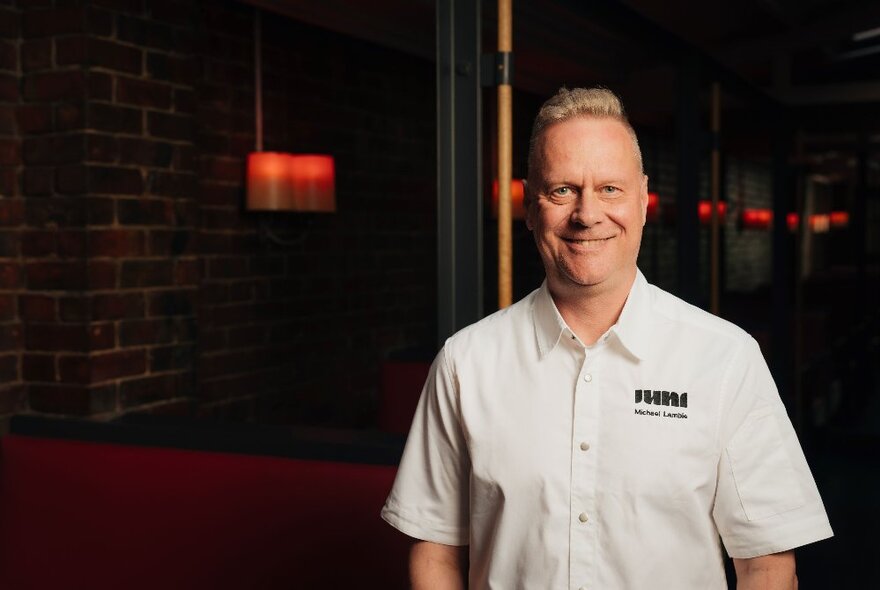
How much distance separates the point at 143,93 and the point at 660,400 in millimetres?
2000

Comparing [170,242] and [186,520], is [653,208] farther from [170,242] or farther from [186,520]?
[186,520]

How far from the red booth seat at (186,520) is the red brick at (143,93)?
3.09ft

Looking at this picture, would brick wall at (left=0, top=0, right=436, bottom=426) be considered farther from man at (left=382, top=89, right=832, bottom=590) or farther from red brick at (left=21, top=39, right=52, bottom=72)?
man at (left=382, top=89, right=832, bottom=590)

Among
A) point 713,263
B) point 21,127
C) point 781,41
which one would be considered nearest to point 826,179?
point 781,41

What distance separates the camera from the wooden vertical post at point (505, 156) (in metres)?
2.19

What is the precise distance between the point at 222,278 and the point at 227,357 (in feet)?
1.01

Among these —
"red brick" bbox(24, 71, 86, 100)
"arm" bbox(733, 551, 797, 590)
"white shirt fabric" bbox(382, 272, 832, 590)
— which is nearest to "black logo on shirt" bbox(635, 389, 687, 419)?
"white shirt fabric" bbox(382, 272, 832, 590)

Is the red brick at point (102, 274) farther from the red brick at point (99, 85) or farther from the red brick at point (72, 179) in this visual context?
the red brick at point (99, 85)

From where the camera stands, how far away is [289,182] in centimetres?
389

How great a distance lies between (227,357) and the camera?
151 inches

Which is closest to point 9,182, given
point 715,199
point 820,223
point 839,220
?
point 715,199

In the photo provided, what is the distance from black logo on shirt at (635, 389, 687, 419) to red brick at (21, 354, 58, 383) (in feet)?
6.39

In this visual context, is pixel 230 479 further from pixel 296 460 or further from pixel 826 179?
pixel 826 179

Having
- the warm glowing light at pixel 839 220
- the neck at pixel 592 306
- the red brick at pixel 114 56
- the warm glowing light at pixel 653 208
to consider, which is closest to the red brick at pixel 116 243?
the red brick at pixel 114 56
